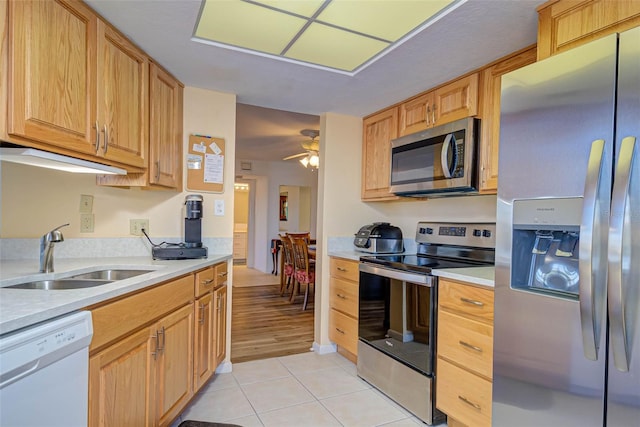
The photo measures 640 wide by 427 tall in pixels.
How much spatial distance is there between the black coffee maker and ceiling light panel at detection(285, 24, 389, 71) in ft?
3.89

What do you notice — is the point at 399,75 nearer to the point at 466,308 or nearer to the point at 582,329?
the point at 466,308

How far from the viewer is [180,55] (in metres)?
2.09

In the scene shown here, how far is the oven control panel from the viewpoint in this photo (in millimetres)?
2314

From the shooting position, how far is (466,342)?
179 centimetres

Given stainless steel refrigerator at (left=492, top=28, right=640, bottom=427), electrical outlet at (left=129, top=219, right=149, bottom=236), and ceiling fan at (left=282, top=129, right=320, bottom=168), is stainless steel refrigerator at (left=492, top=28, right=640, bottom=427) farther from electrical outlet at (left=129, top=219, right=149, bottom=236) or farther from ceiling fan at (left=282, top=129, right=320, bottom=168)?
ceiling fan at (left=282, top=129, right=320, bottom=168)

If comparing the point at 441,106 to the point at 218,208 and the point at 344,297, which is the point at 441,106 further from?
the point at 218,208

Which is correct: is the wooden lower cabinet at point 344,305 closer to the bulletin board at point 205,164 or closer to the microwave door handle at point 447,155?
the microwave door handle at point 447,155

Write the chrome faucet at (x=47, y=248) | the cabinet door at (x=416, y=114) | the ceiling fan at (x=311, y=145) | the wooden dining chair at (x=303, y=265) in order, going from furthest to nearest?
the ceiling fan at (x=311, y=145) → the wooden dining chair at (x=303, y=265) → the cabinet door at (x=416, y=114) → the chrome faucet at (x=47, y=248)

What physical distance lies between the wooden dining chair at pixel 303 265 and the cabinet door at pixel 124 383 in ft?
10.0

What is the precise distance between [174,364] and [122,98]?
4.76 ft

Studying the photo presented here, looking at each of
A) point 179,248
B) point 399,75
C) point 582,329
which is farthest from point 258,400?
point 399,75

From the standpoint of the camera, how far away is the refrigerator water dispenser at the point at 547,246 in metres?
A: 1.26

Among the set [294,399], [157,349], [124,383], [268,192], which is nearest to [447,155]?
[294,399]

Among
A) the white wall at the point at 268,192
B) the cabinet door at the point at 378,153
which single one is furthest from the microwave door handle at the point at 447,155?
the white wall at the point at 268,192
